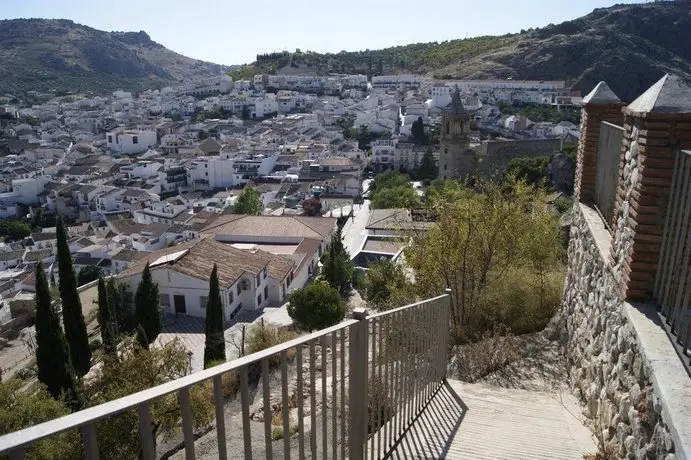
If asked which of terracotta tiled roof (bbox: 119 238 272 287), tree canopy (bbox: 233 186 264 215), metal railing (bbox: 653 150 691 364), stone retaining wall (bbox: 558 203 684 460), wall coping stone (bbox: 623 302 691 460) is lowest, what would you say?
tree canopy (bbox: 233 186 264 215)

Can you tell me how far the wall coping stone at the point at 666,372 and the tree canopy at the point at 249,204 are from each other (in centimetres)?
4198

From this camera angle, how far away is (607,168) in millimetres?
6090

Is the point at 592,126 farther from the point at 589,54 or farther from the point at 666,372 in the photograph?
the point at 589,54

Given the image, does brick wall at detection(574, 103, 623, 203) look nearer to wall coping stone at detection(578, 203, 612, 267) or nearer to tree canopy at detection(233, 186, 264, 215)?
wall coping stone at detection(578, 203, 612, 267)

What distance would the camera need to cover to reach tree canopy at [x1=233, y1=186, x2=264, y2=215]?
45094 millimetres

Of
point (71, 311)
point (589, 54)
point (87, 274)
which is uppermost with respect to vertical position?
point (589, 54)

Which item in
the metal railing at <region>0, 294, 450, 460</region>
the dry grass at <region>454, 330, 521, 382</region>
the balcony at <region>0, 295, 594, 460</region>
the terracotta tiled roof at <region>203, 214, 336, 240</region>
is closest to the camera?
the metal railing at <region>0, 294, 450, 460</region>

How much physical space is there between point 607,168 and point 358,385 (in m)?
4.33

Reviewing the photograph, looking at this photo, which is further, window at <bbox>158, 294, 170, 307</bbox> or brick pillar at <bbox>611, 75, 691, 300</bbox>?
window at <bbox>158, 294, 170, 307</bbox>

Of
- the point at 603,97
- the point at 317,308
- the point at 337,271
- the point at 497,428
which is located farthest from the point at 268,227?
the point at 497,428

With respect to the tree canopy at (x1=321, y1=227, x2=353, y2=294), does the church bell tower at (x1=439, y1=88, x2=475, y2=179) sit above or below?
above

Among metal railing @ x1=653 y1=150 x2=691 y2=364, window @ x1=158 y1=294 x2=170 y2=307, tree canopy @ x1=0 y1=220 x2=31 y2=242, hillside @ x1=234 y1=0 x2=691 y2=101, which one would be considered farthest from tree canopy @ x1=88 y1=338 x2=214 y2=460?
hillside @ x1=234 y1=0 x2=691 y2=101

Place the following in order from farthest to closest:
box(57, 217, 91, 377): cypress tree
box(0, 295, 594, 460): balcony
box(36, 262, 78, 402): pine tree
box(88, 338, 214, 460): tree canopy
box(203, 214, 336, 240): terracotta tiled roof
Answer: box(203, 214, 336, 240): terracotta tiled roof, box(57, 217, 91, 377): cypress tree, box(36, 262, 78, 402): pine tree, box(88, 338, 214, 460): tree canopy, box(0, 295, 594, 460): balcony

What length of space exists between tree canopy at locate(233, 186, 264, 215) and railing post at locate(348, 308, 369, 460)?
137 ft
